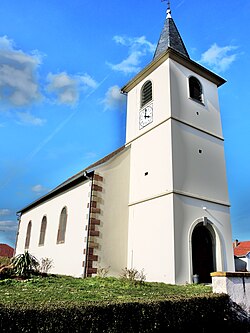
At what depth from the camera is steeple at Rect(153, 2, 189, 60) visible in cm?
1625

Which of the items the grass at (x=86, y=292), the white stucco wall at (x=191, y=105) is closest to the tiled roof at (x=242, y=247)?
the white stucco wall at (x=191, y=105)

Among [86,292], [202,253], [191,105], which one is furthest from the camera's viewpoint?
[191,105]

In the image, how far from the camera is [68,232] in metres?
13.6

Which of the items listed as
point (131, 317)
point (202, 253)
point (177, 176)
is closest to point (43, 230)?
point (177, 176)

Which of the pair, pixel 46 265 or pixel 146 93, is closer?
pixel 46 265

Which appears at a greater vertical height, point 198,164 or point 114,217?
point 198,164

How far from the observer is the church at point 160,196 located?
11.2 meters

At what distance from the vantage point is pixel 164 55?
561 inches

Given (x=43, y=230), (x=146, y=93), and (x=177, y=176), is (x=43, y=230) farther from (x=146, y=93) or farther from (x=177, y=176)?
(x=146, y=93)

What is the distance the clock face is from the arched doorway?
5542 mm

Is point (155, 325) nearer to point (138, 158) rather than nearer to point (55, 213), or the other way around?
point (138, 158)

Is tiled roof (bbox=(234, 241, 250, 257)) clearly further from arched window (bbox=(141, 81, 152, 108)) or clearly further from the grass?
the grass

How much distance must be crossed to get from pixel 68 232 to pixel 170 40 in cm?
1196

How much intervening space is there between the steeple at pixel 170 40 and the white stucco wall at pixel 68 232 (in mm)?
9015
